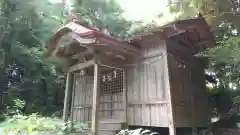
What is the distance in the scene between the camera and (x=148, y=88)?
24.2 ft

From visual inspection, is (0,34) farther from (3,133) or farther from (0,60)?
(3,133)

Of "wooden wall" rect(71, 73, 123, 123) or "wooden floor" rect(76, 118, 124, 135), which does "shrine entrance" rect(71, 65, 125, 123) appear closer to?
"wooden wall" rect(71, 73, 123, 123)

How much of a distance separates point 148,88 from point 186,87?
1384 mm

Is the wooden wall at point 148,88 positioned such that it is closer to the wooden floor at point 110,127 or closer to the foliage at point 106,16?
the wooden floor at point 110,127

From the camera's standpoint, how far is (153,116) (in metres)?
7.02

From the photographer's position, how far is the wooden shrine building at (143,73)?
22.3 feet

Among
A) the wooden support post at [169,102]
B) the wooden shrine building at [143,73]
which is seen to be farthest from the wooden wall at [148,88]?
the wooden support post at [169,102]

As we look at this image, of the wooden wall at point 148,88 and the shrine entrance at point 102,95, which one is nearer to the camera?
the wooden wall at point 148,88

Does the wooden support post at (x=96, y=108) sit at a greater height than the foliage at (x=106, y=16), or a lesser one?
lesser

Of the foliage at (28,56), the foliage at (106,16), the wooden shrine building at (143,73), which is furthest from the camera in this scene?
the foliage at (106,16)

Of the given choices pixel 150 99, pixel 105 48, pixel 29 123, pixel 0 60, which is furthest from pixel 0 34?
pixel 150 99

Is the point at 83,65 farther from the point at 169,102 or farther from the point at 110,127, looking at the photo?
the point at 169,102

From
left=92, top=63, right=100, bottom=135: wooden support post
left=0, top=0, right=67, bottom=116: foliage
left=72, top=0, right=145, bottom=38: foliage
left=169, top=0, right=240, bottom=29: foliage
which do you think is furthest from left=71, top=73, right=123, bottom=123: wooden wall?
left=72, top=0, right=145, bottom=38: foliage

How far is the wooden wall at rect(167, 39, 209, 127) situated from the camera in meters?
7.13
